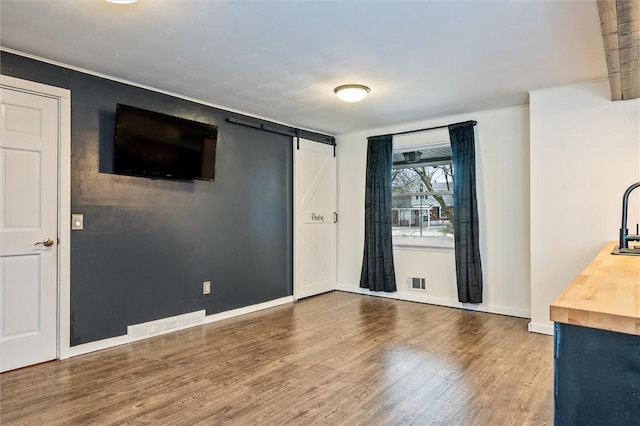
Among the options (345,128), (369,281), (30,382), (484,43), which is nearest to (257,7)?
(484,43)

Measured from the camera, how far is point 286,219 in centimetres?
528

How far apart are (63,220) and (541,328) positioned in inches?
181

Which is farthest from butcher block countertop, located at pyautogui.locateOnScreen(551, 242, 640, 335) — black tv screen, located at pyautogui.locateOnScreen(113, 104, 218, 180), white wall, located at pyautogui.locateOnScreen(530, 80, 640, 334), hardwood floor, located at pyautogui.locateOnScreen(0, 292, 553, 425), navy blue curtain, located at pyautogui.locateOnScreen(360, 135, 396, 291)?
navy blue curtain, located at pyautogui.locateOnScreen(360, 135, 396, 291)

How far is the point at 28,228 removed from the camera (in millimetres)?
3025

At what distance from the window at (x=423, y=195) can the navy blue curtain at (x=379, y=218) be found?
0.20m

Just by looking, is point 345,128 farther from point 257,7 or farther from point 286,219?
point 257,7

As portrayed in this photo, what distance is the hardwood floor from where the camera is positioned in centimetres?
Result: 228

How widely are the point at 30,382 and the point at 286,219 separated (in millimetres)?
3237

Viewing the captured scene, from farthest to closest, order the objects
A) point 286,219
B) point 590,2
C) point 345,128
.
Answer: point 345,128 → point 286,219 → point 590,2

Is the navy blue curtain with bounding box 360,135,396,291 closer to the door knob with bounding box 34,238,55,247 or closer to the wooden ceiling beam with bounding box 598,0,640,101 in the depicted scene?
the wooden ceiling beam with bounding box 598,0,640,101

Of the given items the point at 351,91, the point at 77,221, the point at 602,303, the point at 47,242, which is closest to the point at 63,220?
the point at 77,221

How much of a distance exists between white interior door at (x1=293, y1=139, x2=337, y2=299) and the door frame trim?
2798 mm

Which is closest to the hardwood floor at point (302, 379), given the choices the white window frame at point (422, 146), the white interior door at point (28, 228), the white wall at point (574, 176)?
the white interior door at point (28, 228)

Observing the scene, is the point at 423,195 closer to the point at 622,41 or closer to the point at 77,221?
the point at 622,41
